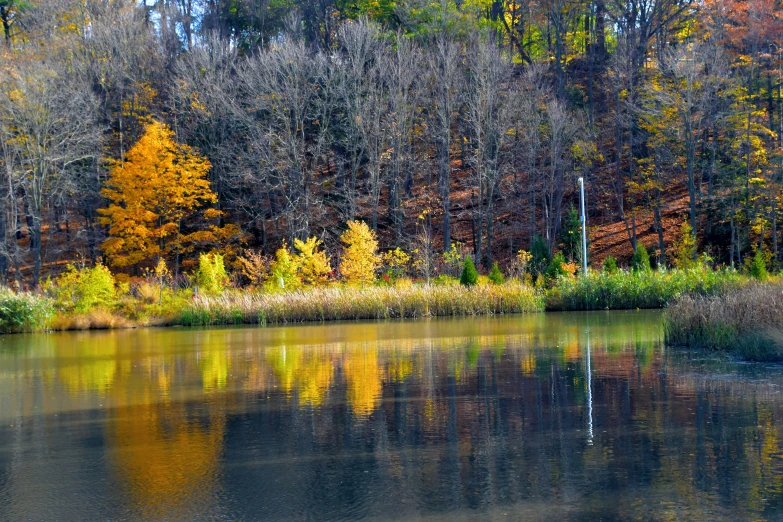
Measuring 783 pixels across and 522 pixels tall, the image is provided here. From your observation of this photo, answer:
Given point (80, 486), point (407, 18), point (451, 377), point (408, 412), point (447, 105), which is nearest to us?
point (80, 486)

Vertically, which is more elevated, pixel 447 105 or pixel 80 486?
pixel 447 105

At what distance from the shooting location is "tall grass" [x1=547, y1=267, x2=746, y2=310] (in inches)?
1362

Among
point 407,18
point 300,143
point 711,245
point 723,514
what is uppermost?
point 407,18

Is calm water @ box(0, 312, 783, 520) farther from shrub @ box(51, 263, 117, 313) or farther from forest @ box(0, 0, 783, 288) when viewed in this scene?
forest @ box(0, 0, 783, 288)

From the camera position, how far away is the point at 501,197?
53875mm

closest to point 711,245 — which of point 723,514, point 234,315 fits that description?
point 234,315

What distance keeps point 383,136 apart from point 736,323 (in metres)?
35.8

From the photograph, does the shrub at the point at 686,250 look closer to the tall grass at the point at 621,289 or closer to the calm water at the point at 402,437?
the tall grass at the point at 621,289

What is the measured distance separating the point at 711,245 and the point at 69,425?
40921 millimetres

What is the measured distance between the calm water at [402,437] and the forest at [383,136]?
1203 inches

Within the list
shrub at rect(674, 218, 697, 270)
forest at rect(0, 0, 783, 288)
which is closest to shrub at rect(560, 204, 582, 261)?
forest at rect(0, 0, 783, 288)

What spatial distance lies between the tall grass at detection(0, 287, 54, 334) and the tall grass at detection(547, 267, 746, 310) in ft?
67.6

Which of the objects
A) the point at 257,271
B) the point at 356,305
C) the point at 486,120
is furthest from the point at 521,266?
the point at 257,271

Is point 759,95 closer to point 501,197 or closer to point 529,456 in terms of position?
point 501,197
